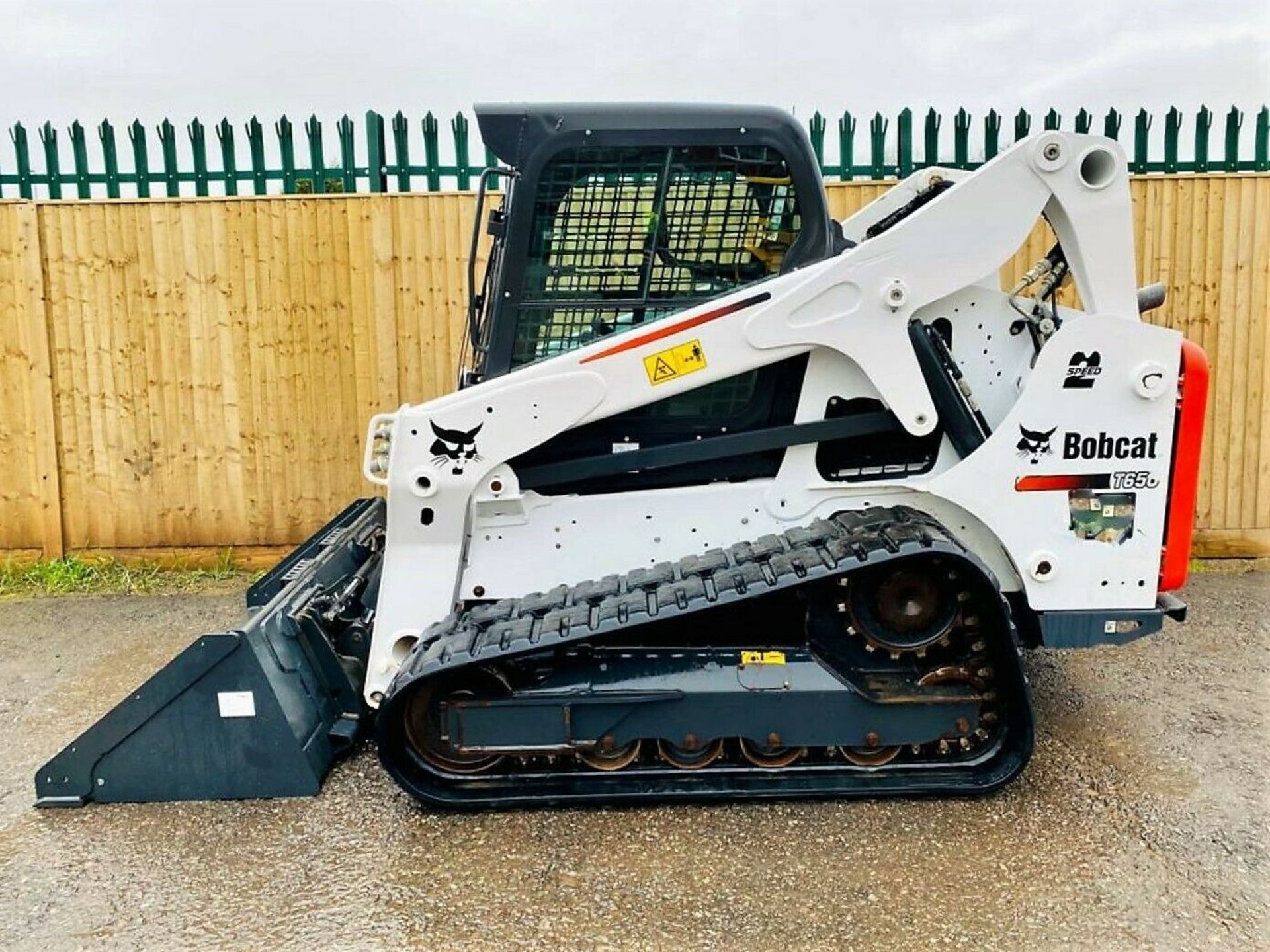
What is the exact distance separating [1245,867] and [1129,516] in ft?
3.86

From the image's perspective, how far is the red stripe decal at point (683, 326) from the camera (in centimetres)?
365

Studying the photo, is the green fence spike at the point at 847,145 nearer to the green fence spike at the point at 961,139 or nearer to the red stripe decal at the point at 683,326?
the green fence spike at the point at 961,139

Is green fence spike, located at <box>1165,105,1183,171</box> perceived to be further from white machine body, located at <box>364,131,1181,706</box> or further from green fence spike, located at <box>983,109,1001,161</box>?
white machine body, located at <box>364,131,1181,706</box>

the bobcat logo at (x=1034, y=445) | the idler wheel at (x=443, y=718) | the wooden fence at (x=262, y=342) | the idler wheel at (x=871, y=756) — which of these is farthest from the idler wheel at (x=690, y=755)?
the wooden fence at (x=262, y=342)

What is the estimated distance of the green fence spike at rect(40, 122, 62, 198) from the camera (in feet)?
21.3

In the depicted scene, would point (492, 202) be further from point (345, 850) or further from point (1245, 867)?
point (1245, 867)

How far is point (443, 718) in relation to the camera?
346 cm

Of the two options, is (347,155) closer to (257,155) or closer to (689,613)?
(257,155)

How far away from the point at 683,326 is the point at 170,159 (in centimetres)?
430

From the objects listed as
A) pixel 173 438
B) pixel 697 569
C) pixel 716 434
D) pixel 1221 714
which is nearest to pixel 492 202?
pixel 173 438

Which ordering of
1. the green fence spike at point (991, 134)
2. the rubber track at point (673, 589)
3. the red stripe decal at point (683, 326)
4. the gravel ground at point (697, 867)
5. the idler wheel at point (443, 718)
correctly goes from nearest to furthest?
the gravel ground at point (697, 867)
the rubber track at point (673, 589)
the idler wheel at point (443, 718)
the red stripe decal at point (683, 326)
the green fence spike at point (991, 134)

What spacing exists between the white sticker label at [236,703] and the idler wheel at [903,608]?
6.58ft

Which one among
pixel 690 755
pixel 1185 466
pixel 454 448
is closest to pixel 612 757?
pixel 690 755

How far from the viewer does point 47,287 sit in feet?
21.5
